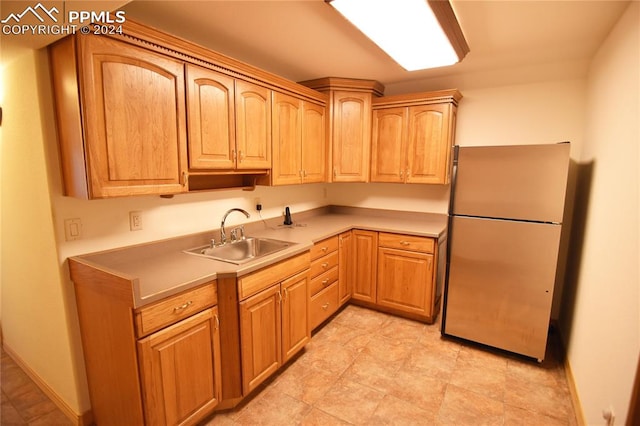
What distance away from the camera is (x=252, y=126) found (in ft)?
7.32

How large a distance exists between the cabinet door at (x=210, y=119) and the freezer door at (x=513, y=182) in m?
1.72

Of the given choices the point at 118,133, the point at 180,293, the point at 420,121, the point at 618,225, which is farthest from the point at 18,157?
the point at 618,225

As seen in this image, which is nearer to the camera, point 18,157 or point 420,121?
point 18,157

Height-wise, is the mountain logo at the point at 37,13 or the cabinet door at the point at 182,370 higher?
→ the mountain logo at the point at 37,13

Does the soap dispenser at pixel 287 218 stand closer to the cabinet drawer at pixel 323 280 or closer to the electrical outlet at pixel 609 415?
the cabinet drawer at pixel 323 280

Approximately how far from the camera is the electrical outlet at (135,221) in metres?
1.88

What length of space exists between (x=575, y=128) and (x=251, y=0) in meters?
2.77

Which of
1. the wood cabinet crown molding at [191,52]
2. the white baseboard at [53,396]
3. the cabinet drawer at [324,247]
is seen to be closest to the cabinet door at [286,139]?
the wood cabinet crown molding at [191,52]

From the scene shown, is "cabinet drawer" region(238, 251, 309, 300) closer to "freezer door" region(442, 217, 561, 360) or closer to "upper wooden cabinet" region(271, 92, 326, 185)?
"upper wooden cabinet" region(271, 92, 326, 185)

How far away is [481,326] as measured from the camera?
249cm

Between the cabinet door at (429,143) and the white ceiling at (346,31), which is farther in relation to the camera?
the cabinet door at (429,143)

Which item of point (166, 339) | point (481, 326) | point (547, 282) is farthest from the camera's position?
point (481, 326)

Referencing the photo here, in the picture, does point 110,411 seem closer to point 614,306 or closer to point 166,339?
point 166,339

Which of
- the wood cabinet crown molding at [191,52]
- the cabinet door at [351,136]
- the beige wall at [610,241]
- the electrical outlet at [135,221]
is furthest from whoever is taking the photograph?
the cabinet door at [351,136]
